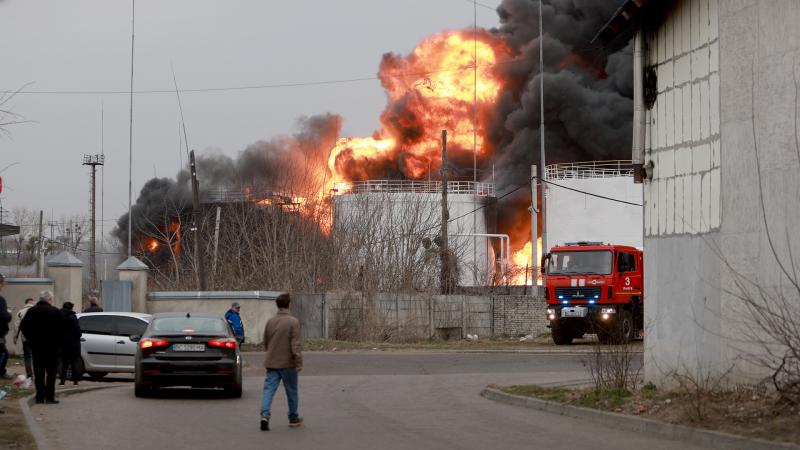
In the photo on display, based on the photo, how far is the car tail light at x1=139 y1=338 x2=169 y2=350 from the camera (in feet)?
59.8

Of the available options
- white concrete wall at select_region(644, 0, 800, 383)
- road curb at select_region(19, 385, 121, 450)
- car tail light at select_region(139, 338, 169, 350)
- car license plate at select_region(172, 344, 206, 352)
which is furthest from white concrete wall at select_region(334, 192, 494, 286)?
white concrete wall at select_region(644, 0, 800, 383)

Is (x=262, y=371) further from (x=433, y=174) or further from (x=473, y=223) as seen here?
(x=433, y=174)

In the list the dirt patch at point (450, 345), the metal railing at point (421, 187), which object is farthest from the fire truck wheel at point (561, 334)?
the metal railing at point (421, 187)

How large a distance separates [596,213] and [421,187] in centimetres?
1157

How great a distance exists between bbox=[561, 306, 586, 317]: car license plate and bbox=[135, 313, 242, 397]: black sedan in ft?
60.3

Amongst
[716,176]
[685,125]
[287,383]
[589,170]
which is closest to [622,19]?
[685,125]

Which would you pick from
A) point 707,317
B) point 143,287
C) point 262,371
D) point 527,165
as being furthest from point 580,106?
point 707,317

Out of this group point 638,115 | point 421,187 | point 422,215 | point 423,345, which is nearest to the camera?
point 638,115

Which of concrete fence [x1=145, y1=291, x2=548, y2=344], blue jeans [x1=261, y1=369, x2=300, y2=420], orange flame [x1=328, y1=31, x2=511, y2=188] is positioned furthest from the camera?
orange flame [x1=328, y1=31, x2=511, y2=188]

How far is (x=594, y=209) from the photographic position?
5700 cm

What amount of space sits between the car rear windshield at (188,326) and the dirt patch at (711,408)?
18.5 feet

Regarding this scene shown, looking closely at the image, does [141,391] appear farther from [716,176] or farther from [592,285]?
[592,285]

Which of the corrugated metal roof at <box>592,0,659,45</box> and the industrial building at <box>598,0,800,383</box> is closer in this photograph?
the industrial building at <box>598,0,800,383</box>

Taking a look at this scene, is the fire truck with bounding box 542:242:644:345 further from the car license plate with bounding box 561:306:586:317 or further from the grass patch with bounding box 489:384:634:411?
the grass patch with bounding box 489:384:634:411
